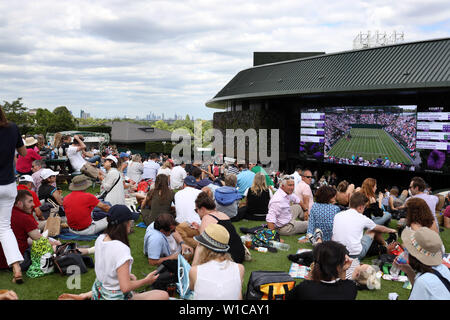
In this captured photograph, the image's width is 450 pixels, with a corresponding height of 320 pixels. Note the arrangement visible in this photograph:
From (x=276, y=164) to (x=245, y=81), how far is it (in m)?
7.35

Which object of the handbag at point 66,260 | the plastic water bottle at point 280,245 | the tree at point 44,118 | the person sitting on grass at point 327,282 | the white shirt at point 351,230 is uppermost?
the tree at point 44,118

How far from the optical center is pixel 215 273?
129 inches

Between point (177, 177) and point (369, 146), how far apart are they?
1147cm

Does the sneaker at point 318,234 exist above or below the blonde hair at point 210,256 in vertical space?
below

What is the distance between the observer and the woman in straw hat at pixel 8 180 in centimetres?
421

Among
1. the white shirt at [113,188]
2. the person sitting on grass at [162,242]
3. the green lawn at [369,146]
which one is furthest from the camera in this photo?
the green lawn at [369,146]

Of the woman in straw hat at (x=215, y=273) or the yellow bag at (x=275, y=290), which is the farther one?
the yellow bag at (x=275, y=290)

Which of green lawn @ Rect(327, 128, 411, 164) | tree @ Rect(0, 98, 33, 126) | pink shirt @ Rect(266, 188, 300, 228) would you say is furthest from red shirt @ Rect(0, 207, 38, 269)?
tree @ Rect(0, 98, 33, 126)

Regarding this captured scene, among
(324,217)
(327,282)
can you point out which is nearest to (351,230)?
(324,217)

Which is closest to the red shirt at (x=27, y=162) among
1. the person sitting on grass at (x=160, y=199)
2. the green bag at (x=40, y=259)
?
the person sitting on grass at (x=160, y=199)

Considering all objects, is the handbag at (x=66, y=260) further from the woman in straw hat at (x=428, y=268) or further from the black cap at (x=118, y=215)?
the woman in straw hat at (x=428, y=268)

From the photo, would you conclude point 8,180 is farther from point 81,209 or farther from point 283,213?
point 283,213

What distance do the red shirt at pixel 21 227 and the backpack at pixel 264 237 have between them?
3.88 meters
